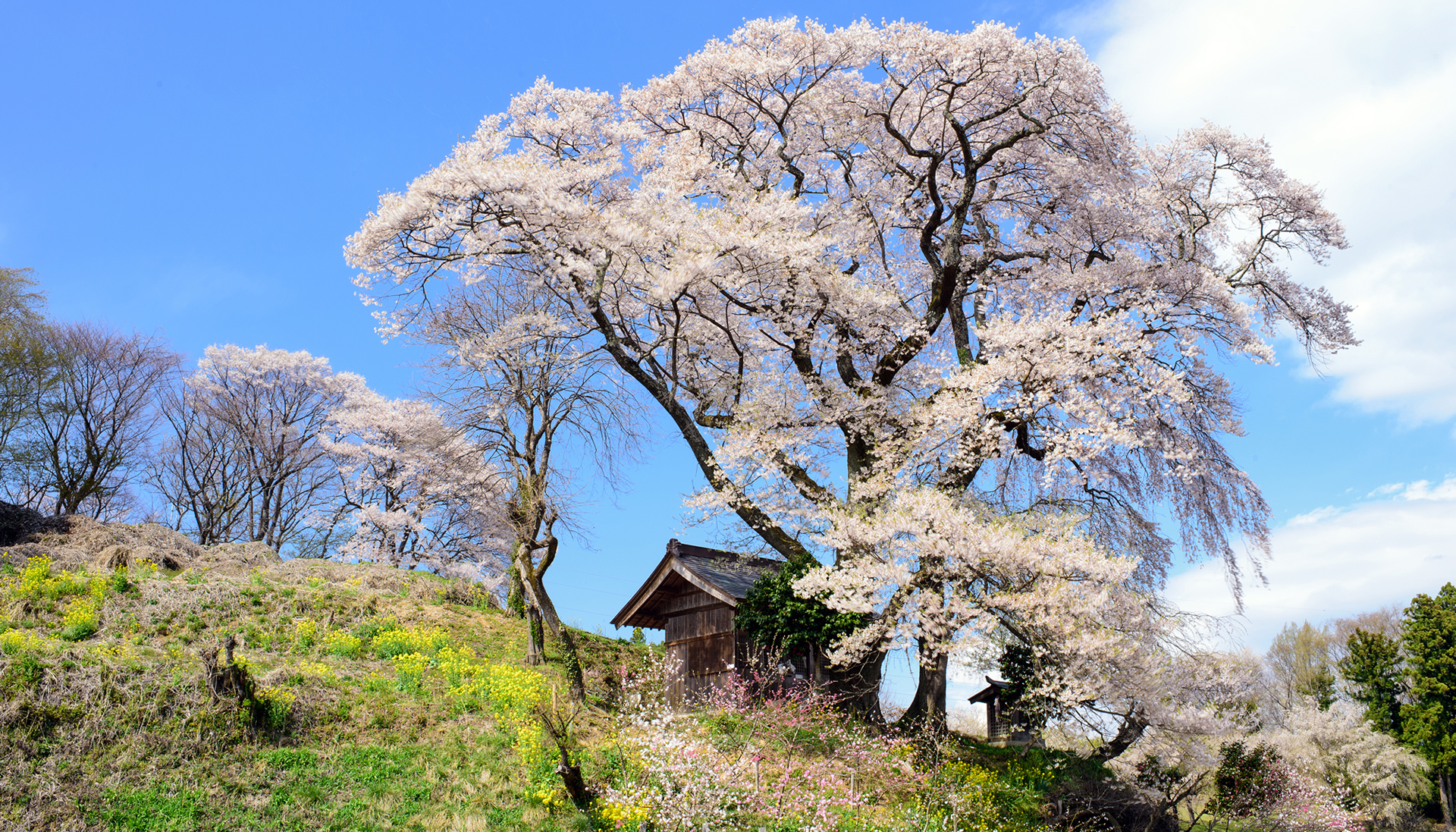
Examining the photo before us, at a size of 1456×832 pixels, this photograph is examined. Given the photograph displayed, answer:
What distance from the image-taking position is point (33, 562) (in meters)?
15.9

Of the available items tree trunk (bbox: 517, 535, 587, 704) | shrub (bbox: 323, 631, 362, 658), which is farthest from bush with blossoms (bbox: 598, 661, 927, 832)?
shrub (bbox: 323, 631, 362, 658)

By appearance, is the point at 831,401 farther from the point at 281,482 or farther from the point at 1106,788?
the point at 281,482

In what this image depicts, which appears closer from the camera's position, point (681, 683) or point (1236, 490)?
point (1236, 490)

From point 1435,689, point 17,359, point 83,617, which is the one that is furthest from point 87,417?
point 1435,689

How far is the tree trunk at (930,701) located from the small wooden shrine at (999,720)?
297 centimetres

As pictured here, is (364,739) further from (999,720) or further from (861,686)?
(999,720)

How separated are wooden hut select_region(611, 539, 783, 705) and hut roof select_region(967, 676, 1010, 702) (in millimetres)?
5984

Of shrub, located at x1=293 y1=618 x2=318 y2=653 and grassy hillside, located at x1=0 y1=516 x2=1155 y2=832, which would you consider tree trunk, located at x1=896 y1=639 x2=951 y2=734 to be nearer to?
grassy hillside, located at x1=0 y1=516 x2=1155 y2=832

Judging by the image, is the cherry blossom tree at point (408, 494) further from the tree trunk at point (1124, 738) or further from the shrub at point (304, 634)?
the tree trunk at point (1124, 738)

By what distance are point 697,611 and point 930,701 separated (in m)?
5.37

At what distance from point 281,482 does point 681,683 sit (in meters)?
19.6

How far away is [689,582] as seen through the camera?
18.0m

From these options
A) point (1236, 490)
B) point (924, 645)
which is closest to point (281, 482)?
point (924, 645)

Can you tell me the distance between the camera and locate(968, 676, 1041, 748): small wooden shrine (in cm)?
1859
